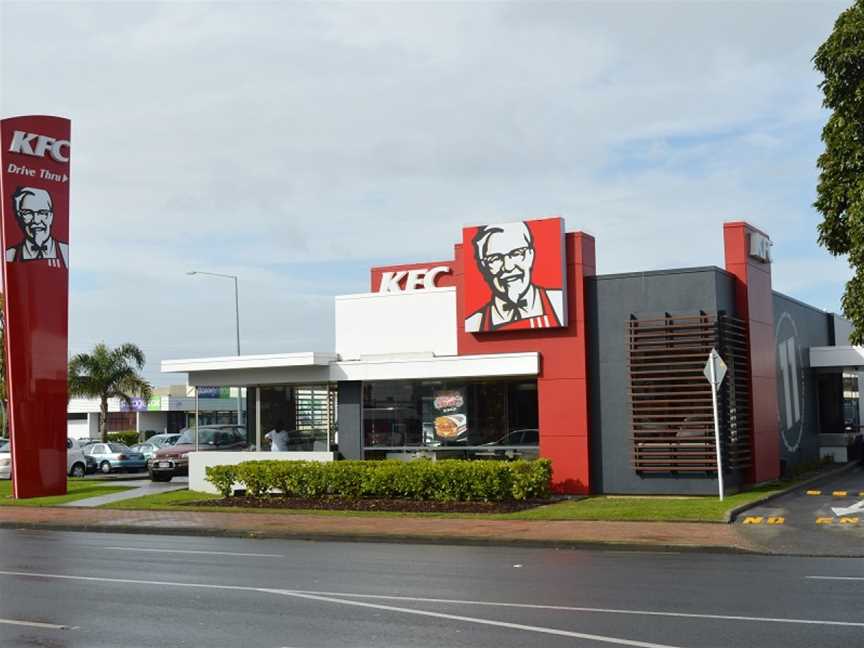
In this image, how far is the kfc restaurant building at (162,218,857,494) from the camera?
23641 mm

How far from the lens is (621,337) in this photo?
24375 millimetres

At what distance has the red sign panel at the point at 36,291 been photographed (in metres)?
27.7

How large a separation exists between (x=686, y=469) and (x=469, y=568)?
34.3 feet

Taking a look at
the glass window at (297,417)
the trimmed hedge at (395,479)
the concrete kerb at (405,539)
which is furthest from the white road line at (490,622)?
the glass window at (297,417)

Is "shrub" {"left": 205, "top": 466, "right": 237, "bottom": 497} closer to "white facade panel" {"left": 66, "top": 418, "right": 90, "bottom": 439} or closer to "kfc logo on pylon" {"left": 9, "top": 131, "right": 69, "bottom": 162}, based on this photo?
"kfc logo on pylon" {"left": 9, "top": 131, "right": 69, "bottom": 162}

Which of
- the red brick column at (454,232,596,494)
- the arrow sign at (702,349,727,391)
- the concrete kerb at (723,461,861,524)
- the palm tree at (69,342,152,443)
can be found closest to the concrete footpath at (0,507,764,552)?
the concrete kerb at (723,461,861,524)

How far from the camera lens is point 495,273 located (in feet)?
84.1

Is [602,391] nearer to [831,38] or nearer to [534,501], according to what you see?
[534,501]

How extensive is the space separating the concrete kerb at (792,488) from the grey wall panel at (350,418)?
997 centimetres

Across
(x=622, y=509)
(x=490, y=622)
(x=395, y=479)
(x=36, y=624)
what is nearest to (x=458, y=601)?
(x=490, y=622)

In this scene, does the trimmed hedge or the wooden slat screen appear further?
the wooden slat screen

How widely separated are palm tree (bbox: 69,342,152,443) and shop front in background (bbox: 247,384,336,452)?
32976 mm

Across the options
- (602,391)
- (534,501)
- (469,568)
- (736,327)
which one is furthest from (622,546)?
(736,327)

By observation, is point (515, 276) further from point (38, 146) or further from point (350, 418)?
point (38, 146)
